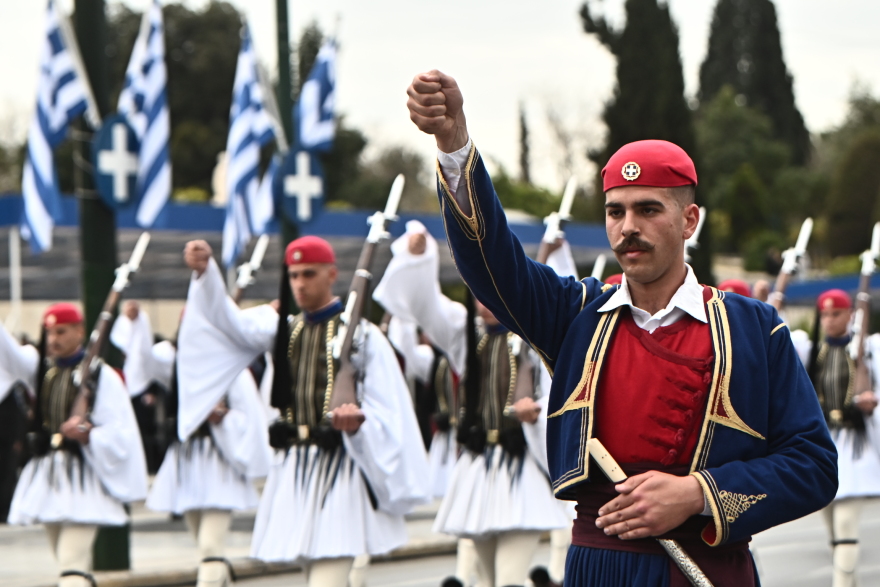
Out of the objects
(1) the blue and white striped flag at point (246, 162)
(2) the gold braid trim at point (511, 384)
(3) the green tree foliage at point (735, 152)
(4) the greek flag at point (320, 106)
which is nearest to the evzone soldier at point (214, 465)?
(2) the gold braid trim at point (511, 384)

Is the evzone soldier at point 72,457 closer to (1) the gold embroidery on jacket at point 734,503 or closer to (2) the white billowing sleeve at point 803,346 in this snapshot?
(2) the white billowing sleeve at point 803,346

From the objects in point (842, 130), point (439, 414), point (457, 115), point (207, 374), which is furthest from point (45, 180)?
point (842, 130)

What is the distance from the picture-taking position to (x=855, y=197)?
160ft

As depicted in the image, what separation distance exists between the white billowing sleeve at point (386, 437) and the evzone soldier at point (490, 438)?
0.54m

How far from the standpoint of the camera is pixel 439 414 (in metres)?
10.8

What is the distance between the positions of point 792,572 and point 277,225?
940 cm

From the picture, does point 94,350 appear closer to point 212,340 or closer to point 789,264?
point 212,340

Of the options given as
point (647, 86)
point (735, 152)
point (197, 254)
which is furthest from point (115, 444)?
point (735, 152)

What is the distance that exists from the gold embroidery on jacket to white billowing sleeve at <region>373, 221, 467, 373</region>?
4.61 m

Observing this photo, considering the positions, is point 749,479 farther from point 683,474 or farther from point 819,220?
point 819,220

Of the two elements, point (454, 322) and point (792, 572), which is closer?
point (454, 322)

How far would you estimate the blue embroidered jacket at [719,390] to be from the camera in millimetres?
3180

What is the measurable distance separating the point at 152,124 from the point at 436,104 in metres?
9.68

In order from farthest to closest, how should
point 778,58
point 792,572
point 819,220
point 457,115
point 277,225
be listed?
point 778,58 → point 819,220 → point 277,225 → point 792,572 → point 457,115
